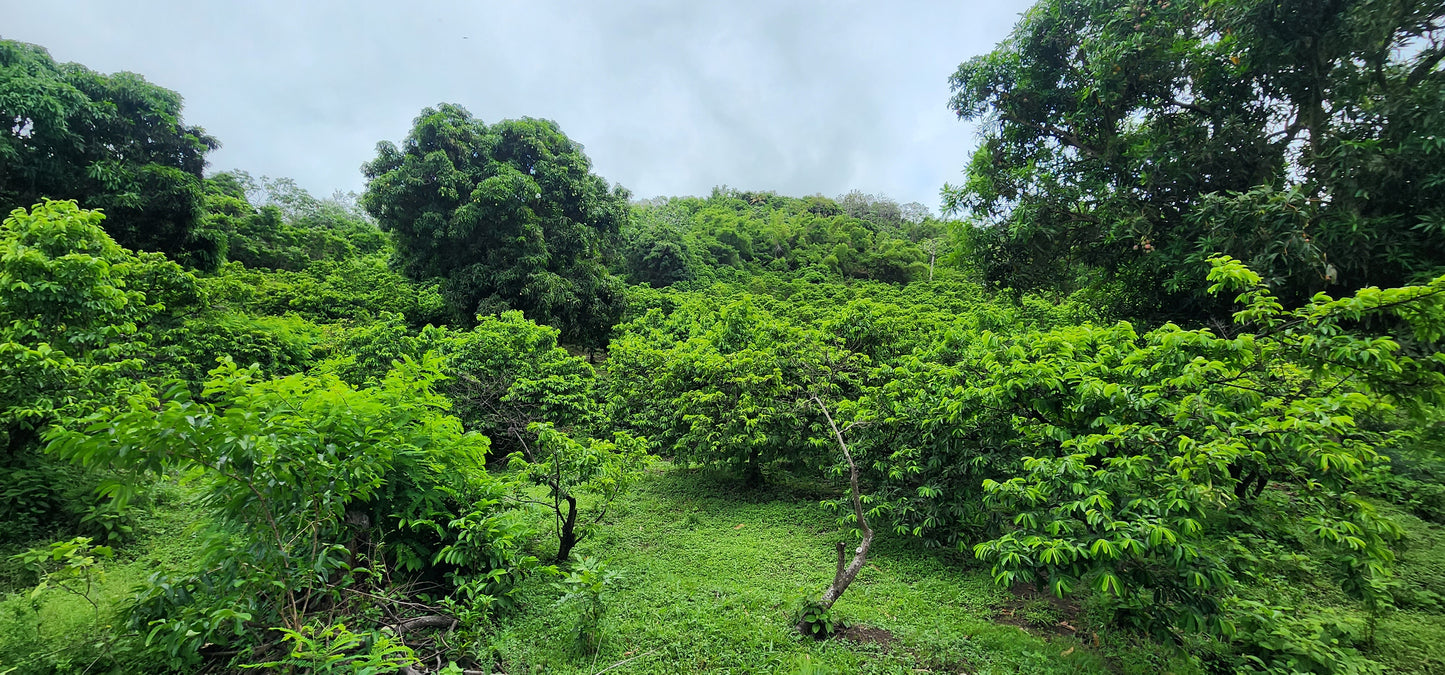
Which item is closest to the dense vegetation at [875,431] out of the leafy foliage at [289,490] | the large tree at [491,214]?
the leafy foliage at [289,490]

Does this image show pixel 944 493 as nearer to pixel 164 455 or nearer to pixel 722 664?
pixel 722 664

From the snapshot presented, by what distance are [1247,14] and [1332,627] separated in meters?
6.05

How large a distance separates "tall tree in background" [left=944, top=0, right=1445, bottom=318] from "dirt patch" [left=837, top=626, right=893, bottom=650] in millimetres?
4994

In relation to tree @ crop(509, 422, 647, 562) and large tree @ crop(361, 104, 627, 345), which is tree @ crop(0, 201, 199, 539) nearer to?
tree @ crop(509, 422, 647, 562)

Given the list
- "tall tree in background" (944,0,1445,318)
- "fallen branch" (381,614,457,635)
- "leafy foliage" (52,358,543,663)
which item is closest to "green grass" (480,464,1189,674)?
"fallen branch" (381,614,457,635)

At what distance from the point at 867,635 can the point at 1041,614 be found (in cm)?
174

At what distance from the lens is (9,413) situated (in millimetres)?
4922

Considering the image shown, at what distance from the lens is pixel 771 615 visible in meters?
4.37

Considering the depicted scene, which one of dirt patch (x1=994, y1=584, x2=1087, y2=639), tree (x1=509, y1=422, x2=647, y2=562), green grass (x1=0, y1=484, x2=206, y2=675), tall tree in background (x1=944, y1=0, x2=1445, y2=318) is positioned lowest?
green grass (x1=0, y1=484, x2=206, y2=675)

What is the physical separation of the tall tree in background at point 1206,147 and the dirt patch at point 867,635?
499 centimetres

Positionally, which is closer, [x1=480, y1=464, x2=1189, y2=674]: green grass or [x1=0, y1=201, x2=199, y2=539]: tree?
[x1=480, y1=464, x2=1189, y2=674]: green grass

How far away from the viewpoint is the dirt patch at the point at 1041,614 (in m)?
4.37

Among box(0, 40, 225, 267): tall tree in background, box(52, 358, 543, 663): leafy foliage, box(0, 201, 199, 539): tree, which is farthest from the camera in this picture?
box(0, 40, 225, 267): tall tree in background

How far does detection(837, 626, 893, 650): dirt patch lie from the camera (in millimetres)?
4027
